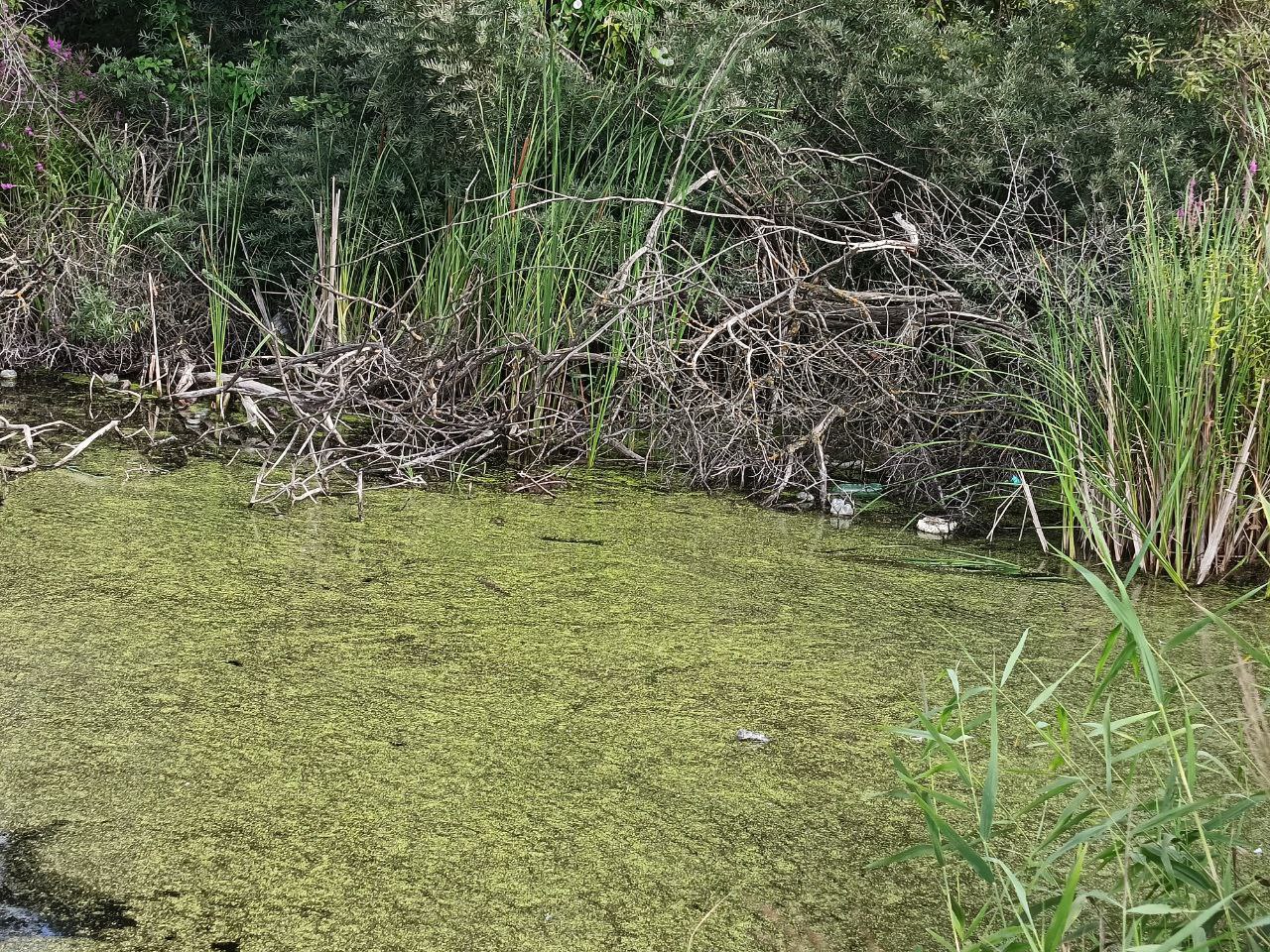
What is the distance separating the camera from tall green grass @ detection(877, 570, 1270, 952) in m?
1.02

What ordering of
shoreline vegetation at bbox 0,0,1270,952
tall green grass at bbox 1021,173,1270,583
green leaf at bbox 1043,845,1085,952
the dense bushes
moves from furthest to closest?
the dense bushes, tall green grass at bbox 1021,173,1270,583, shoreline vegetation at bbox 0,0,1270,952, green leaf at bbox 1043,845,1085,952

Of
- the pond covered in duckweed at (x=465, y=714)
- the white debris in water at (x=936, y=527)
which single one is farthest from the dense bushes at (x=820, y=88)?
the pond covered in duckweed at (x=465, y=714)

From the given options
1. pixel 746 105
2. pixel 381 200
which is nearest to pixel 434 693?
pixel 746 105

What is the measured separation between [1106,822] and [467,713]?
978 mm

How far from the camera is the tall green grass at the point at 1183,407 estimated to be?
7.80ft

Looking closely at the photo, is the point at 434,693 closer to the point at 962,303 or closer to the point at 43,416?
the point at 962,303

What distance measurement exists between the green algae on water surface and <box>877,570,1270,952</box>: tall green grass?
112 millimetres

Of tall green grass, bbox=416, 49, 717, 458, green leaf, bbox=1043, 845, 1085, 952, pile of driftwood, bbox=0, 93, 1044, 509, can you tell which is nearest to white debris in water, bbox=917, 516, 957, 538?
pile of driftwood, bbox=0, 93, 1044, 509

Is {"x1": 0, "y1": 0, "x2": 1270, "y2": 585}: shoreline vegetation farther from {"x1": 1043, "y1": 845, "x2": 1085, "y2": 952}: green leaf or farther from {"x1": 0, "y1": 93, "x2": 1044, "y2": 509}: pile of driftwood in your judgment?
{"x1": 1043, "y1": 845, "x2": 1085, "y2": 952}: green leaf

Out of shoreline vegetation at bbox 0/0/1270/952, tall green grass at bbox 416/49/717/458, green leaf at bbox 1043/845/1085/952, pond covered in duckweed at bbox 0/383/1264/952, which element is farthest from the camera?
tall green grass at bbox 416/49/717/458

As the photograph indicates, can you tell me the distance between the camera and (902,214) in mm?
3410

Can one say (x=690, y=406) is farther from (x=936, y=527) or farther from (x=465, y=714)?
(x=465, y=714)

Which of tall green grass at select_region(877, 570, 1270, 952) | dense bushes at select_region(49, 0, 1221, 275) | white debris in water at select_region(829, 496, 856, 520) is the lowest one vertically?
white debris in water at select_region(829, 496, 856, 520)

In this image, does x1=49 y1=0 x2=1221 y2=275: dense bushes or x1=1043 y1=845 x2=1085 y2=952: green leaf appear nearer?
x1=1043 y1=845 x2=1085 y2=952: green leaf
